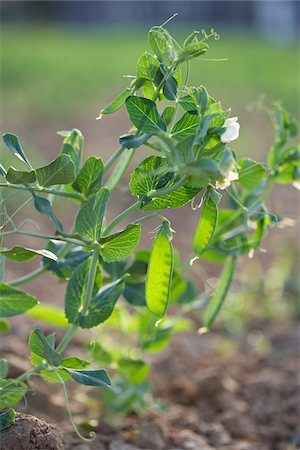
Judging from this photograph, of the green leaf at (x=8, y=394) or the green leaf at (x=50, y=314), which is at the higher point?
the green leaf at (x=8, y=394)

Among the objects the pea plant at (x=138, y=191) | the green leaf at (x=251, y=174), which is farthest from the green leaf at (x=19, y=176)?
the green leaf at (x=251, y=174)

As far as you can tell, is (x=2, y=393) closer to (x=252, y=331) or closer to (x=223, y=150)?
(x=223, y=150)

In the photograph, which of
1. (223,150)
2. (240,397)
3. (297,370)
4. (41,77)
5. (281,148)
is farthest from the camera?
(41,77)

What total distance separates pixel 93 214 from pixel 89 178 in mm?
119

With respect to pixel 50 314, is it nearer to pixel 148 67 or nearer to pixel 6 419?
→ pixel 6 419

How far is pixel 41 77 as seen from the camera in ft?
25.7

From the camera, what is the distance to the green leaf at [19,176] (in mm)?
1232

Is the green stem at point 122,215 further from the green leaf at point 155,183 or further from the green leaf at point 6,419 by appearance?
the green leaf at point 6,419

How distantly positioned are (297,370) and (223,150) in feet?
4.37

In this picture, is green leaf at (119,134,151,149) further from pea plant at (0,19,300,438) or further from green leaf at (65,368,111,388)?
green leaf at (65,368,111,388)

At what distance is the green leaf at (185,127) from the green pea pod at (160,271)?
13 centimetres

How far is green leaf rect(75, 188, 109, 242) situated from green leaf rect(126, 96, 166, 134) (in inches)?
4.5

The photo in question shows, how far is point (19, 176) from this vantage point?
1243mm

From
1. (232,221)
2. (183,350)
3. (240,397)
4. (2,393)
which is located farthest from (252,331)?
(2,393)
